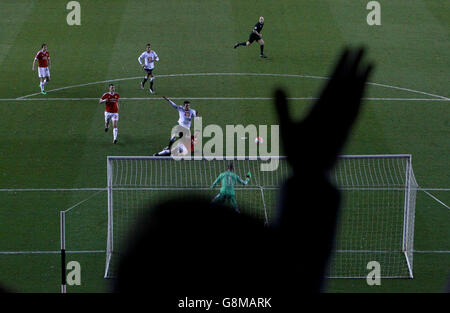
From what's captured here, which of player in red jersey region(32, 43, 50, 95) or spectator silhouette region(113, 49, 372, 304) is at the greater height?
player in red jersey region(32, 43, 50, 95)

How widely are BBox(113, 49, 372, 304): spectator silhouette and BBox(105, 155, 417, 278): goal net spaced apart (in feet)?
Result: 41.8

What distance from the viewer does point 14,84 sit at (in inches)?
1128

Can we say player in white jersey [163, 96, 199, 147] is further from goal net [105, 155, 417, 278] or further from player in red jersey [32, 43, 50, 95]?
player in red jersey [32, 43, 50, 95]

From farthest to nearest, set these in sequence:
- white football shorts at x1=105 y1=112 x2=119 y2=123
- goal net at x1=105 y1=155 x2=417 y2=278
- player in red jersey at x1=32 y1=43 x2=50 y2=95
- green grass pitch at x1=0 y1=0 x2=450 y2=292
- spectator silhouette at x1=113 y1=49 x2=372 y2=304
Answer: player in red jersey at x1=32 y1=43 x2=50 y2=95 < white football shorts at x1=105 y1=112 x2=119 y2=123 < green grass pitch at x1=0 y1=0 x2=450 y2=292 < goal net at x1=105 y1=155 x2=417 y2=278 < spectator silhouette at x1=113 y1=49 x2=372 y2=304

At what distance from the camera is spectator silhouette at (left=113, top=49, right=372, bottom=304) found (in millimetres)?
1368

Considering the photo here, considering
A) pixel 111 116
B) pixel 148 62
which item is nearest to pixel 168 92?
pixel 148 62

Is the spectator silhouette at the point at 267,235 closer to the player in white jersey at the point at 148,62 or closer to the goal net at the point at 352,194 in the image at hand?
the goal net at the point at 352,194

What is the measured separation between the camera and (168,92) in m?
27.9

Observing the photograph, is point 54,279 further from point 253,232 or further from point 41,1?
point 41,1

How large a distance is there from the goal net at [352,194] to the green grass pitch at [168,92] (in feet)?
1.89

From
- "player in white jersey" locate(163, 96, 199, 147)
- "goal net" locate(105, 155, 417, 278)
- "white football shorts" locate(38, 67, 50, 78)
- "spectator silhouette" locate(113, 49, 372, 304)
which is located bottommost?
"spectator silhouette" locate(113, 49, 372, 304)

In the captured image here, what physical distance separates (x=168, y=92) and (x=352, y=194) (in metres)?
11.3

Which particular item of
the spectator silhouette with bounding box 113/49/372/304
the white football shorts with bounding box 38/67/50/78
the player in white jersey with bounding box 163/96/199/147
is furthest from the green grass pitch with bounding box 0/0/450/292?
the spectator silhouette with bounding box 113/49/372/304
